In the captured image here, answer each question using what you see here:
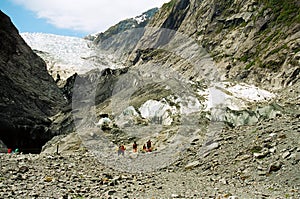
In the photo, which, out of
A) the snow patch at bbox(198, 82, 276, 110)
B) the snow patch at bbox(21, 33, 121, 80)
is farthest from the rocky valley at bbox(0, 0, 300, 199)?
the snow patch at bbox(21, 33, 121, 80)

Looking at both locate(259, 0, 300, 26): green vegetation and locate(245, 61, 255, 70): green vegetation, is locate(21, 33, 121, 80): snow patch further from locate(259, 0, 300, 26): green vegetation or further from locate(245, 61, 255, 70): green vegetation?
locate(245, 61, 255, 70): green vegetation

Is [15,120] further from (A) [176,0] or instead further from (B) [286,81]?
(A) [176,0]

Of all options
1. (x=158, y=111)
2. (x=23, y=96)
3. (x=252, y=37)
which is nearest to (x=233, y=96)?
(x=158, y=111)

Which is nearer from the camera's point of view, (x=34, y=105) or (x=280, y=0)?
(x=34, y=105)

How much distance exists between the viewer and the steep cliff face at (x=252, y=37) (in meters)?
49.4

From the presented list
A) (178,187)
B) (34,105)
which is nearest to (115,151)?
(178,187)

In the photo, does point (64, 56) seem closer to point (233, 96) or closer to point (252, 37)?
→ point (252, 37)

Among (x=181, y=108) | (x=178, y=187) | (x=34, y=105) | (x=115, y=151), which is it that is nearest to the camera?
(x=178, y=187)

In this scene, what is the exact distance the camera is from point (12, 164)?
54.4 ft

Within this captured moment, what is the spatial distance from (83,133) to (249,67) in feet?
122

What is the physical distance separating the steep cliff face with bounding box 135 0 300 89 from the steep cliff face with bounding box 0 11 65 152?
32.2 m

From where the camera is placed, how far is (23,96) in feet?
183

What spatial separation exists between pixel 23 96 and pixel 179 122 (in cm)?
3580

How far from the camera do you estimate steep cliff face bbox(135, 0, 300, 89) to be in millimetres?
49375
